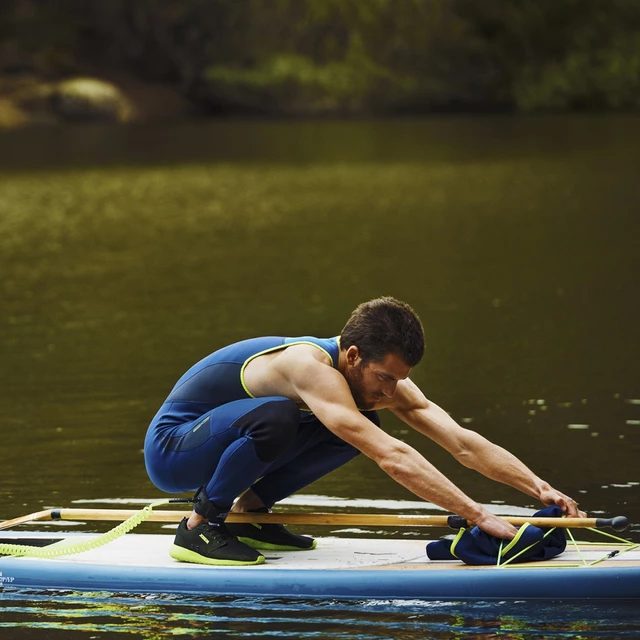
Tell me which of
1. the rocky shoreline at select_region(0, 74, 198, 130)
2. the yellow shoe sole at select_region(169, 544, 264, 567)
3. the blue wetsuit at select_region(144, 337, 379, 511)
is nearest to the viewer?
the blue wetsuit at select_region(144, 337, 379, 511)

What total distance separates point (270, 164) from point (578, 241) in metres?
14.2

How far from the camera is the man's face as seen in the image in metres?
5.88

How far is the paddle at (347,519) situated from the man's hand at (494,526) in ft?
0.23

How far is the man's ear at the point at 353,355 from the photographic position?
19.4ft

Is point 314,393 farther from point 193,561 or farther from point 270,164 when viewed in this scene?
point 270,164

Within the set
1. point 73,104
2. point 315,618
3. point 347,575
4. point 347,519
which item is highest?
point 73,104

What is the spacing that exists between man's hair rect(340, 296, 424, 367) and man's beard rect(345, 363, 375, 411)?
92 millimetres

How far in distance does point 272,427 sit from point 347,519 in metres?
0.56

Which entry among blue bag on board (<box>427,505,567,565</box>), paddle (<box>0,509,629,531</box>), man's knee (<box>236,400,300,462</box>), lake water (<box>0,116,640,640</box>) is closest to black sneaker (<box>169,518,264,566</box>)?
paddle (<box>0,509,629,531</box>)

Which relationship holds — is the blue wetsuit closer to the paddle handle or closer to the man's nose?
the man's nose

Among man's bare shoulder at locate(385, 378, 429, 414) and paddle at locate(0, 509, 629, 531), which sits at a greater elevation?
man's bare shoulder at locate(385, 378, 429, 414)

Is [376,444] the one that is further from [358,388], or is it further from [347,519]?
[347,519]

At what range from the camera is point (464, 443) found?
6305mm

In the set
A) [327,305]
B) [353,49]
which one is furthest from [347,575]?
[353,49]
